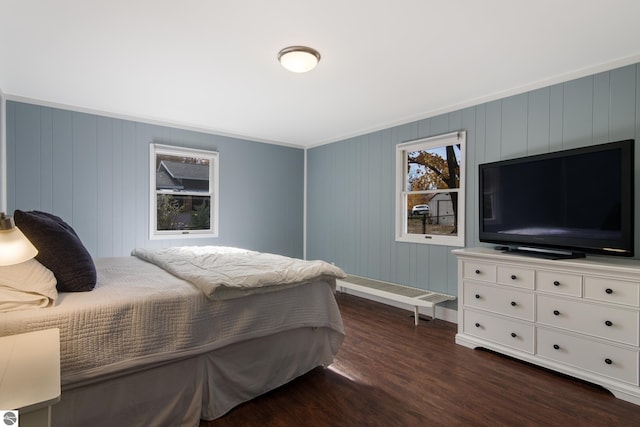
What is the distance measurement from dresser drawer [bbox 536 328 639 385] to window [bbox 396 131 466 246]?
4.10ft

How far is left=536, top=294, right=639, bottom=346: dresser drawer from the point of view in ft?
6.91

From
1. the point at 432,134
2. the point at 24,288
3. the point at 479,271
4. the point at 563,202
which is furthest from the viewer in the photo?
→ the point at 432,134

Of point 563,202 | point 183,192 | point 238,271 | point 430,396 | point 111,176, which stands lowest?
point 430,396

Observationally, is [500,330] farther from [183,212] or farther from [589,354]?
[183,212]

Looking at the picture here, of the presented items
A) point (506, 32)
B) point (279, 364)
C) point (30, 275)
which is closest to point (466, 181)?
point (506, 32)

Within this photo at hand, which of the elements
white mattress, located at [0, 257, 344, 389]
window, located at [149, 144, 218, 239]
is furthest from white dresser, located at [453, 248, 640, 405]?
window, located at [149, 144, 218, 239]

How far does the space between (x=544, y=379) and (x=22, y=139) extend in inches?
203

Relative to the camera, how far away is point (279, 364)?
2.15 m

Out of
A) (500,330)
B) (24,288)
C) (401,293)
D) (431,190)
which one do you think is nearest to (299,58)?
(24,288)

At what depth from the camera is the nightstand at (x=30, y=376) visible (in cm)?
79

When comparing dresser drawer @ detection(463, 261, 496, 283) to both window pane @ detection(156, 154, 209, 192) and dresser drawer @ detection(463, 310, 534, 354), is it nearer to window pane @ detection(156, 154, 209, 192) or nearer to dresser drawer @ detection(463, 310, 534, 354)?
dresser drawer @ detection(463, 310, 534, 354)

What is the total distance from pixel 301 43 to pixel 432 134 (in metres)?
2.08
